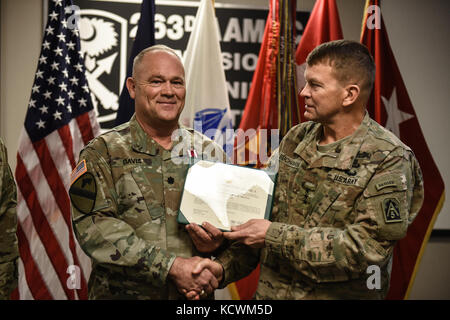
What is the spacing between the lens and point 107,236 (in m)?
1.44

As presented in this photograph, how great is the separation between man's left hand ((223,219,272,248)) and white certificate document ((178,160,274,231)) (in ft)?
0.08

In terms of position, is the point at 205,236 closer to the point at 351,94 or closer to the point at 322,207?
the point at 322,207

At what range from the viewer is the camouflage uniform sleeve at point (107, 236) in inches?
56.6

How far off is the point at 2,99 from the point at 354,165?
2.47 m

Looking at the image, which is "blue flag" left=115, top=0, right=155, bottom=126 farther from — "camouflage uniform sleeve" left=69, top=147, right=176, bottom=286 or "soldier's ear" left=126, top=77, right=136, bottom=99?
"camouflage uniform sleeve" left=69, top=147, right=176, bottom=286

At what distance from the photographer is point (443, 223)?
3066 millimetres

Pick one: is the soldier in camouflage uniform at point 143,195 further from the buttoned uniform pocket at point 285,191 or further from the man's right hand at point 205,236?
the buttoned uniform pocket at point 285,191

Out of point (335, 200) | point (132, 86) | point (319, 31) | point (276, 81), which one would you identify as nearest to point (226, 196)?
point (335, 200)

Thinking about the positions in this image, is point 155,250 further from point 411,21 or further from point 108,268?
point 411,21

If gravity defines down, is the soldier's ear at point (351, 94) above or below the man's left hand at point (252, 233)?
above

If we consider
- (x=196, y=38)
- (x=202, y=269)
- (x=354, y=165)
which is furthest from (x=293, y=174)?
(x=196, y=38)

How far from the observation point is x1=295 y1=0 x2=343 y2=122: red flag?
2555 millimetres

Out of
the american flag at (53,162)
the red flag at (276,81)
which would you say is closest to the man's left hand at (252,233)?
the red flag at (276,81)

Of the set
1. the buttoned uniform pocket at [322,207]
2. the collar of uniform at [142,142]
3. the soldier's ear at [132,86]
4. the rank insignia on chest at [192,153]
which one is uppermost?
the soldier's ear at [132,86]
